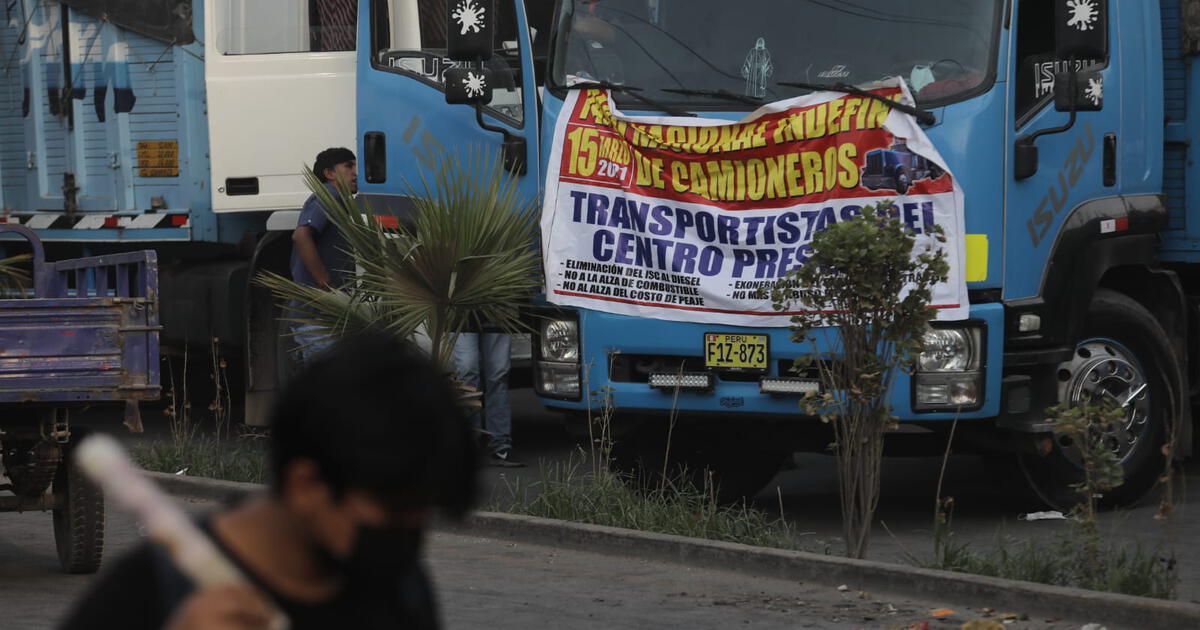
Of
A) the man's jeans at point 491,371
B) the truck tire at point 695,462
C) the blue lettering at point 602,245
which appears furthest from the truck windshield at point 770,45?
the man's jeans at point 491,371

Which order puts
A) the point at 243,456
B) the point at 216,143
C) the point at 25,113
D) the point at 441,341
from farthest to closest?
the point at 25,113, the point at 216,143, the point at 243,456, the point at 441,341

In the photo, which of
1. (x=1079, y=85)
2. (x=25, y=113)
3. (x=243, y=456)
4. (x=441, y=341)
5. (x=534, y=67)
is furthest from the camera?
(x=25, y=113)

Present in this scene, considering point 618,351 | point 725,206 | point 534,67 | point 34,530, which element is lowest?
point 34,530

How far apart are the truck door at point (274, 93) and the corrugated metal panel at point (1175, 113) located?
16.7ft

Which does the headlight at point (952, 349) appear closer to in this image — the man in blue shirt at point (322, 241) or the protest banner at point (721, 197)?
the protest banner at point (721, 197)

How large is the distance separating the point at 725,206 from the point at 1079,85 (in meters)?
1.66

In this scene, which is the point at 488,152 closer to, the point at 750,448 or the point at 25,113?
the point at 750,448

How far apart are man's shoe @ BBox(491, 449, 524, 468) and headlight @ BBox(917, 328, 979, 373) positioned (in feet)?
11.8

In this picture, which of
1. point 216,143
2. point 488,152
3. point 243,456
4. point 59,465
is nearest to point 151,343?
point 59,465

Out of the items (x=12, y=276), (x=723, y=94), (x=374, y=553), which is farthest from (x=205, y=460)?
(x=374, y=553)

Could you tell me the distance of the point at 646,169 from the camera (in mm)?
8727

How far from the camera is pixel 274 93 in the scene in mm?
12023

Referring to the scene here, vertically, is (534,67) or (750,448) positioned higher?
(534,67)

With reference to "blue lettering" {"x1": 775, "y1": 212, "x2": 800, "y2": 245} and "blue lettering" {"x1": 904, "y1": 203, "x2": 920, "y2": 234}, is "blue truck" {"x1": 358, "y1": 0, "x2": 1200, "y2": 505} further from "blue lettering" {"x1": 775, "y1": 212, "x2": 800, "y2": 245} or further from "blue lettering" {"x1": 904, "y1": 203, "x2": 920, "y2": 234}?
"blue lettering" {"x1": 775, "y1": 212, "x2": 800, "y2": 245}
